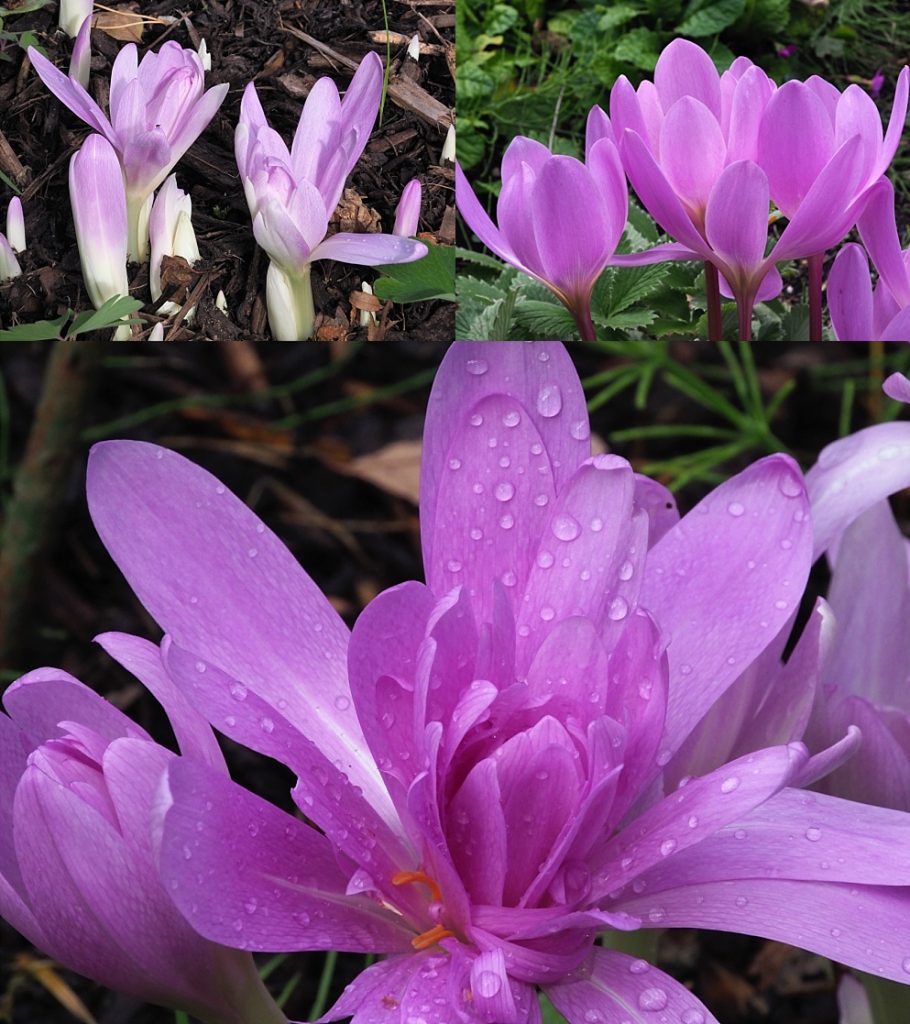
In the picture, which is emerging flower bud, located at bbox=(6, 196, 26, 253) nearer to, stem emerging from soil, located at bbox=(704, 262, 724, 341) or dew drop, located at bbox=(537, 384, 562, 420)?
stem emerging from soil, located at bbox=(704, 262, 724, 341)

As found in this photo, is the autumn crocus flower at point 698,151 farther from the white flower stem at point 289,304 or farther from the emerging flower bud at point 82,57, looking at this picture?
the emerging flower bud at point 82,57

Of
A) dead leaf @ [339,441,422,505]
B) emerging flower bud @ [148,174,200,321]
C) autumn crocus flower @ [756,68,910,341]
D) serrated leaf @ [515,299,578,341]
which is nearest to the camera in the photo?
autumn crocus flower @ [756,68,910,341]

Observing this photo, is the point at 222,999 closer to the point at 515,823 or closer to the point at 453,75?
the point at 515,823

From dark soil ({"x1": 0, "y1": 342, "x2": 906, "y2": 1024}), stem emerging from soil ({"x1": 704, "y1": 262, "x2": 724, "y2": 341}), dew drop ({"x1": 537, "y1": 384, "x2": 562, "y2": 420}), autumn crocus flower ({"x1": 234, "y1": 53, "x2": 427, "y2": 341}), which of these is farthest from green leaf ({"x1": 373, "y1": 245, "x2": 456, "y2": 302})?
dew drop ({"x1": 537, "y1": 384, "x2": 562, "y2": 420})

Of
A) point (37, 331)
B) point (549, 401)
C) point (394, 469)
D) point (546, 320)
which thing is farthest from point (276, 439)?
point (549, 401)

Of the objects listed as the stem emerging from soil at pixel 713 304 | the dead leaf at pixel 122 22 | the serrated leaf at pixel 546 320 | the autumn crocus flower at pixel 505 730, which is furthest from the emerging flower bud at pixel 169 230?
the autumn crocus flower at pixel 505 730

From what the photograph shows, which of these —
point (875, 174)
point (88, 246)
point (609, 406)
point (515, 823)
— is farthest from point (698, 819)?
point (609, 406)

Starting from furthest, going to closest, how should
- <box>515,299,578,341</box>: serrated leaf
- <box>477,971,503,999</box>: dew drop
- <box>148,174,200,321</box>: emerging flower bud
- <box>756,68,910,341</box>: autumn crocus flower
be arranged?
<box>148,174,200,321</box>: emerging flower bud, <box>515,299,578,341</box>: serrated leaf, <box>756,68,910,341</box>: autumn crocus flower, <box>477,971,503,999</box>: dew drop
